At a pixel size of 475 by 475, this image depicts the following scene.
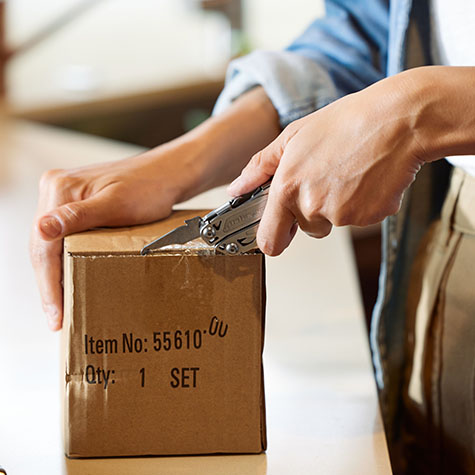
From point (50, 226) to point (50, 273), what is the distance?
73 mm

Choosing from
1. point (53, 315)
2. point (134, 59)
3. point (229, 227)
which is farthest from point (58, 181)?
point (134, 59)

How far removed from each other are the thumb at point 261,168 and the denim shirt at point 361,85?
27 centimetres

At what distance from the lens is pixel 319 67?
895 millimetres

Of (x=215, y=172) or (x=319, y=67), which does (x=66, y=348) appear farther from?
(x=319, y=67)

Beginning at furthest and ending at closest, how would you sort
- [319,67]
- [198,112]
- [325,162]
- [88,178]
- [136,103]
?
[198,112] < [136,103] < [319,67] < [88,178] < [325,162]

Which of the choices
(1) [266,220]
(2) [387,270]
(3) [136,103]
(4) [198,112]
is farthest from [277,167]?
(4) [198,112]

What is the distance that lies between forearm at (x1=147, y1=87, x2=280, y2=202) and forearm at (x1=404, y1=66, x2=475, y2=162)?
0.31m

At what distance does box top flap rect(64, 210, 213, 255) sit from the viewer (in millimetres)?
604

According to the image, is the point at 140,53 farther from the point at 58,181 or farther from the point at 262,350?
the point at 262,350

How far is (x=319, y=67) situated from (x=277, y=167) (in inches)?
13.1

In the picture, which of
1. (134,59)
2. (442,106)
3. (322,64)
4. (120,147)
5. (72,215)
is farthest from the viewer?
(134,59)

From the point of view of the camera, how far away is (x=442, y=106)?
54 cm

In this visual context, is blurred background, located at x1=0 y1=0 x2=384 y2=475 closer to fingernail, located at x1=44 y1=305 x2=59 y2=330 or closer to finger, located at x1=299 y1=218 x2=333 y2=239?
fingernail, located at x1=44 y1=305 x2=59 y2=330

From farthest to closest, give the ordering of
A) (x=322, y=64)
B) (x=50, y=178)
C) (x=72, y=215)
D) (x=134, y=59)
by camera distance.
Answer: (x=134, y=59) → (x=322, y=64) → (x=50, y=178) → (x=72, y=215)
